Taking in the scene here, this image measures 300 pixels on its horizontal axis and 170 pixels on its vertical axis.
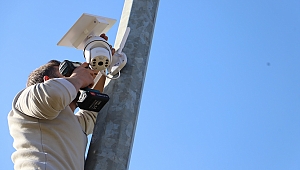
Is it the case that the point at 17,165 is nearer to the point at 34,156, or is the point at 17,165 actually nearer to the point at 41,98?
the point at 34,156

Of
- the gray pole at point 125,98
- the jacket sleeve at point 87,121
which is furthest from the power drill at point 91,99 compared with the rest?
the jacket sleeve at point 87,121

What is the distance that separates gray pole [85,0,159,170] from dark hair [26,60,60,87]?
428mm

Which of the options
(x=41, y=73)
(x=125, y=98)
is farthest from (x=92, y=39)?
(x=125, y=98)

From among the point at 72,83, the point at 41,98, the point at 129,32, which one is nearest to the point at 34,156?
the point at 41,98

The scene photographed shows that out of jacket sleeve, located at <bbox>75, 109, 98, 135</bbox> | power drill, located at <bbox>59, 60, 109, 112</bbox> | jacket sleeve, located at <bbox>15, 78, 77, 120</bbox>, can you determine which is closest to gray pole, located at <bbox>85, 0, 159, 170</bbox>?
power drill, located at <bbox>59, 60, 109, 112</bbox>

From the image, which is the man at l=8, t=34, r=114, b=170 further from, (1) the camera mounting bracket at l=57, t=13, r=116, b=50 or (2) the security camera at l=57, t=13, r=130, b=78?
(1) the camera mounting bracket at l=57, t=13, r=116, b=50

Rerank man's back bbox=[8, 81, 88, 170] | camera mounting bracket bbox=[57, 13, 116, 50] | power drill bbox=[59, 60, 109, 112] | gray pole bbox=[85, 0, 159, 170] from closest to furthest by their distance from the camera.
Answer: man's back bbox=[8, 81, 88, 170]
gray pole bbox=[85, 0, 159, 170]
power drill bbox=[59, 60, 109, 112]
camera mounting bracket bbox=[57, 13, 116, 50]

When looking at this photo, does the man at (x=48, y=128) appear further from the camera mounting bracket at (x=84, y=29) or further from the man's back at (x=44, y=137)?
the camera mounting bracket at (x=84, y=29)

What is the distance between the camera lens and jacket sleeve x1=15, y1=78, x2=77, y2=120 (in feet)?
9.51

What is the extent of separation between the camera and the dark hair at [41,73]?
11.5 feet

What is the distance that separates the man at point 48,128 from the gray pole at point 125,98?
132 millimetres

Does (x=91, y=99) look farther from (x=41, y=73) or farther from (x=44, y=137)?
(x=41, y=73)

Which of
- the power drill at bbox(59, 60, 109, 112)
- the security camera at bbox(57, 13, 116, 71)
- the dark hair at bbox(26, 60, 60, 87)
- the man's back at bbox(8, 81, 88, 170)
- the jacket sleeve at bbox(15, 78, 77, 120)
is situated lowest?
the man's back at bbox(8, 81, 88, 170)

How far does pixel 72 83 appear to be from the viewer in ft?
10.2
